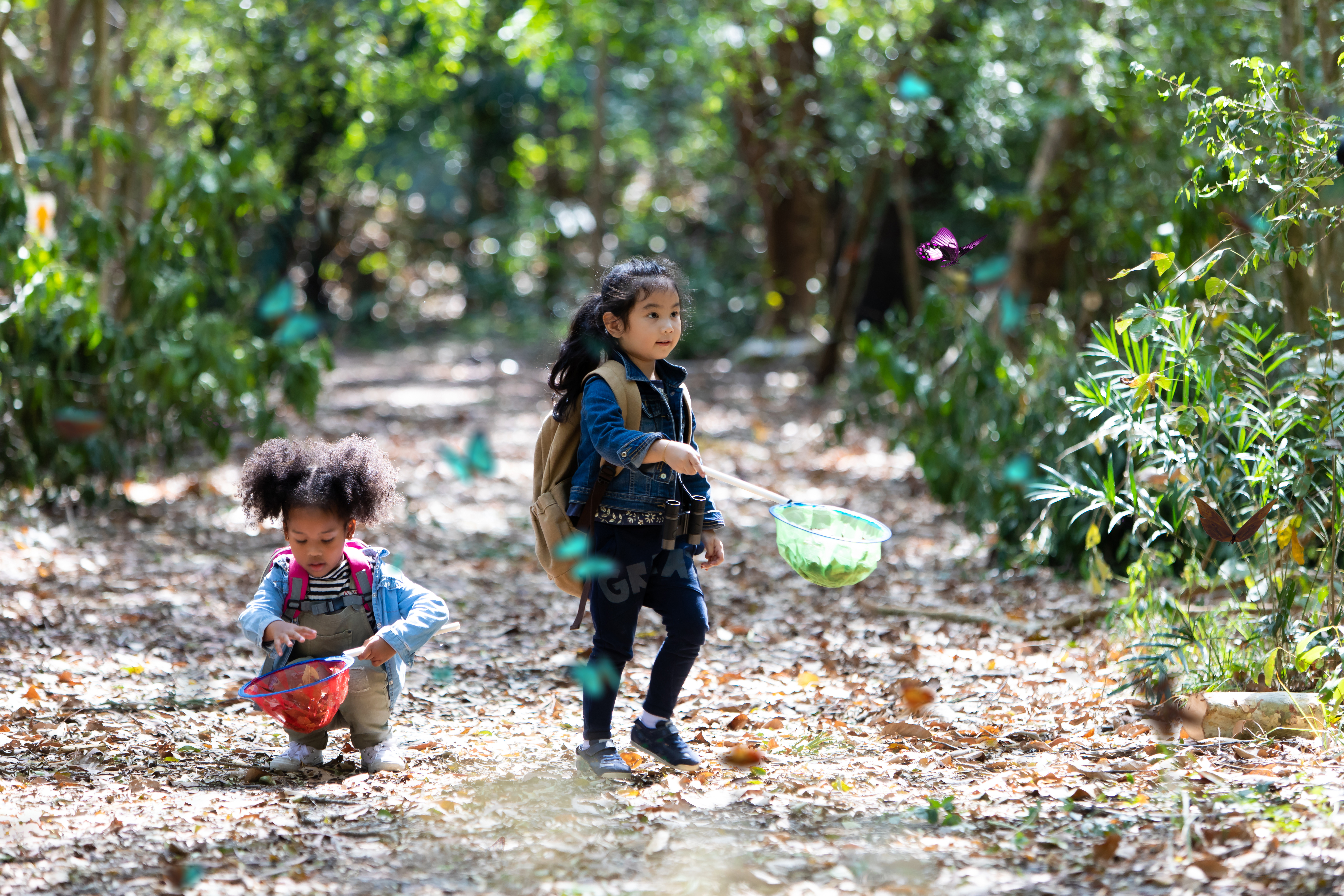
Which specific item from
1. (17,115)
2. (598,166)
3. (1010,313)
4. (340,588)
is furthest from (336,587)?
(598,166)

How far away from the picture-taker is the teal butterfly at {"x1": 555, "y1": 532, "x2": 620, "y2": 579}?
10.2 ft

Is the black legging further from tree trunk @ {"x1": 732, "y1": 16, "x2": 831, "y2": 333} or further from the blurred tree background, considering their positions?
tree trunk @ {"x1": 732, "y1": 16, "x2": 831, "y2": 333}

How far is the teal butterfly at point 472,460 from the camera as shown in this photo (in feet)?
29.1

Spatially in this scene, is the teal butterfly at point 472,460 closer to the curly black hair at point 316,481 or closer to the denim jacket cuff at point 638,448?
the curly black hair at point 316,481

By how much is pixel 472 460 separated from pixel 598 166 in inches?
224

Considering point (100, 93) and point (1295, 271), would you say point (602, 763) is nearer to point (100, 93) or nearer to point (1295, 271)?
point (1295, 271)

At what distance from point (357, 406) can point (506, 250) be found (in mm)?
9282

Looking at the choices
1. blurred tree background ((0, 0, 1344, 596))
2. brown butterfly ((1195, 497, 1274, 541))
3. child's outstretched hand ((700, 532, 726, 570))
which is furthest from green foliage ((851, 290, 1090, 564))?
child's outstretched hand ((700, 532, 726, 570))

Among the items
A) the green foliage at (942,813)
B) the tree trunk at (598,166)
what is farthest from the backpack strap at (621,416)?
the tree trunk at (598,166)

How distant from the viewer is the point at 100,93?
26.1ft

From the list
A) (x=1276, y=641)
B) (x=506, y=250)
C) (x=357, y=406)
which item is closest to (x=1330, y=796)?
(x=1276, y=641)

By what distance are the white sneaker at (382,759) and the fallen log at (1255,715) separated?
2063mm

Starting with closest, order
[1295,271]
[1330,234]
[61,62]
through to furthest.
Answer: [1330,234], [1295,271], [61,62]

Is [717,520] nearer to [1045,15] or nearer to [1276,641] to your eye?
[1276,641]
